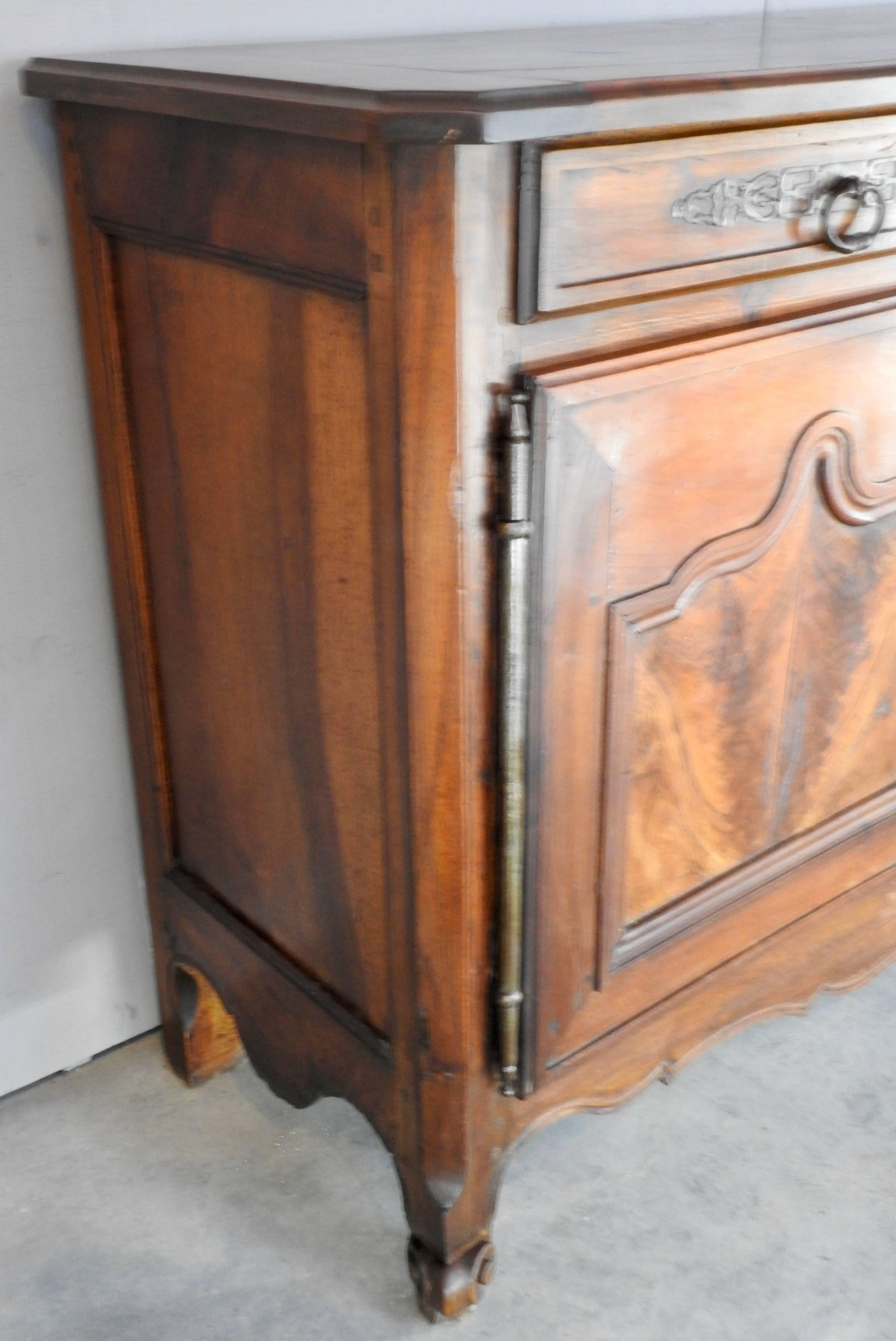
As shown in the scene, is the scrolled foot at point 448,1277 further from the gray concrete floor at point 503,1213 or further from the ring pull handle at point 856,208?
the ring pull handle at point 856,208

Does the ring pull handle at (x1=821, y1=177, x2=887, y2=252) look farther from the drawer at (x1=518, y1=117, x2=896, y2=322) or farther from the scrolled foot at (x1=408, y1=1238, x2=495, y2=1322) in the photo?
the scrolled foot at (x1=408, y1=1238, x2=495, y2=1322)

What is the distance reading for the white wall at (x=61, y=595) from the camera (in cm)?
96

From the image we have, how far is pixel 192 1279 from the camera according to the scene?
3.26 ft

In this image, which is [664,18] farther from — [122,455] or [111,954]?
[111,954]

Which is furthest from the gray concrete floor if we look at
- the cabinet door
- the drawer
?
the drawer

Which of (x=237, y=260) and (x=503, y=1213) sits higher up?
(x=237, y=260)

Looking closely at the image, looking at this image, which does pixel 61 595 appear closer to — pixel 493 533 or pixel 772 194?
pixel 493 533

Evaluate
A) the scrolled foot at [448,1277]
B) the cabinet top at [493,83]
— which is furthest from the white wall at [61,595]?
the scrolled foot at [448,1277]

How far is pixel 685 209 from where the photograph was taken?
28.4 inches

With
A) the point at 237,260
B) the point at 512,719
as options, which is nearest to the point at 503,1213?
the point at 512,719

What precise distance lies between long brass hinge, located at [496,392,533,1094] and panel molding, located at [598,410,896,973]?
76 millimetres

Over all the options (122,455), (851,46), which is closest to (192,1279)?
(122,455)

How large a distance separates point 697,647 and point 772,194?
0.94 ft

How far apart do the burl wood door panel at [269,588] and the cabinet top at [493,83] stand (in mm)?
104
